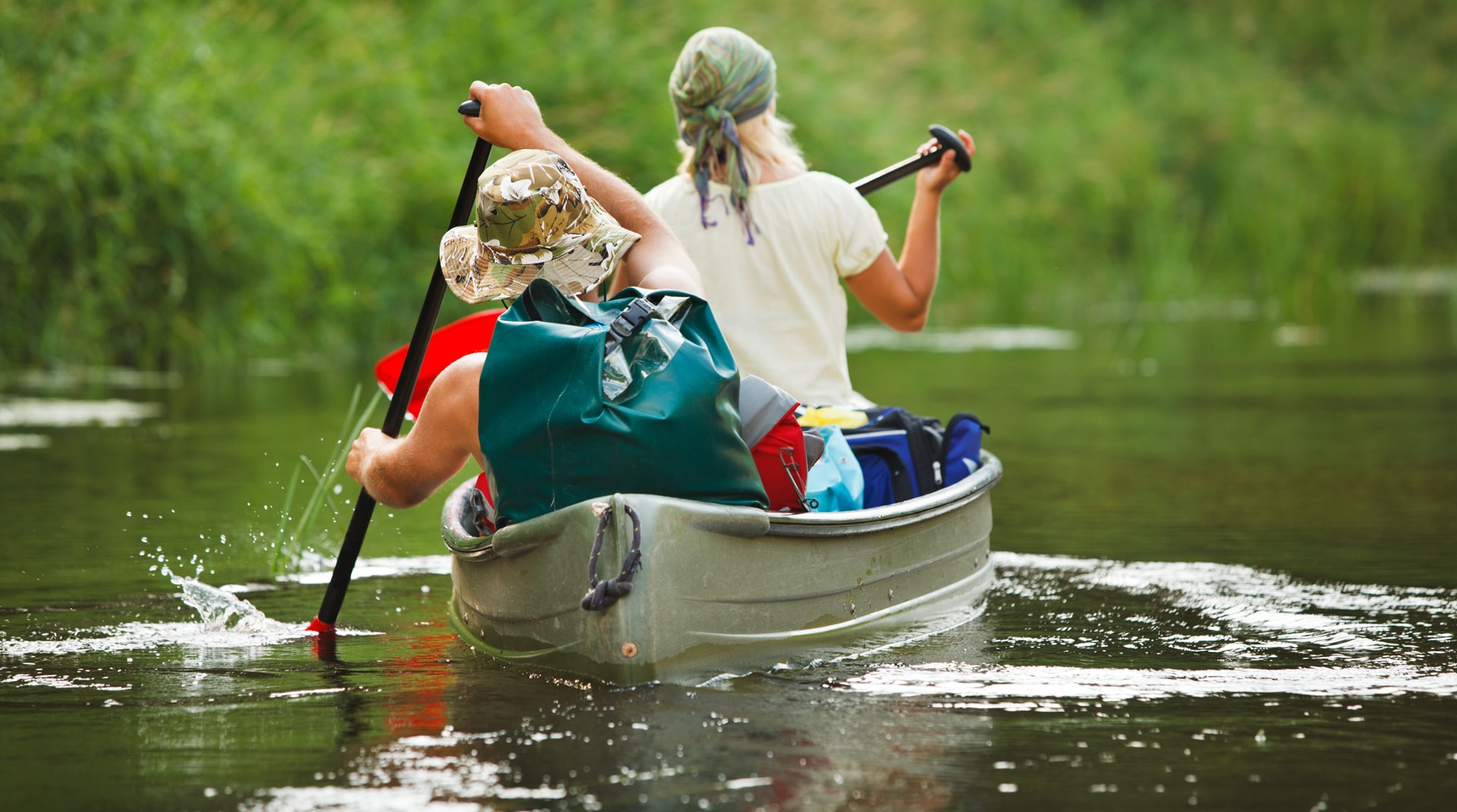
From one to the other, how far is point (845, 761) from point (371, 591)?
8.31 ft

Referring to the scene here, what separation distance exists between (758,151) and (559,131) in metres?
10.7

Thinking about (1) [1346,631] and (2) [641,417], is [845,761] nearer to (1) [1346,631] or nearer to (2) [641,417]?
(2) [641,417]

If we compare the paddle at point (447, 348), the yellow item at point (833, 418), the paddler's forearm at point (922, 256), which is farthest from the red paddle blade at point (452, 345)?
the paddler's forearm at point (922, 256)

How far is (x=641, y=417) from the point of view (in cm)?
383

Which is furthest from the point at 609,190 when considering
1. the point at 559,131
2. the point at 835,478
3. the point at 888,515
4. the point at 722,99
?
the point at 559,131

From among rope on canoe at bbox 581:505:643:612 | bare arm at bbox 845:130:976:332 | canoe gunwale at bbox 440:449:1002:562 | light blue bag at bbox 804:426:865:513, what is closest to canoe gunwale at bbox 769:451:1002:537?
canoe gunwale at bbox 440:449:1002:562

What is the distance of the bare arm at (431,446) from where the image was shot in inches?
155

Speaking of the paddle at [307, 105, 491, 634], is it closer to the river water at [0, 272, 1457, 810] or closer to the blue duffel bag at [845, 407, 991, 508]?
the river water at [0, 272, 1457, 810]

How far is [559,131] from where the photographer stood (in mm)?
15508

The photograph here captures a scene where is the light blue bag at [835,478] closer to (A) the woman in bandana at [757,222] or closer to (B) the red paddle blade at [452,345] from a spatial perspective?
(A) the woman in bandana at [757,222]

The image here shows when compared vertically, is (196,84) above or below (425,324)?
above

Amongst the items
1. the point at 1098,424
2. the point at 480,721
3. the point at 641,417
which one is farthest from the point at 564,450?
the point at 1098,424

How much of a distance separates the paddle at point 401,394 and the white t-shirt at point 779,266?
46cm

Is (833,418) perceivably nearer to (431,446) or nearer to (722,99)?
(722,99)
